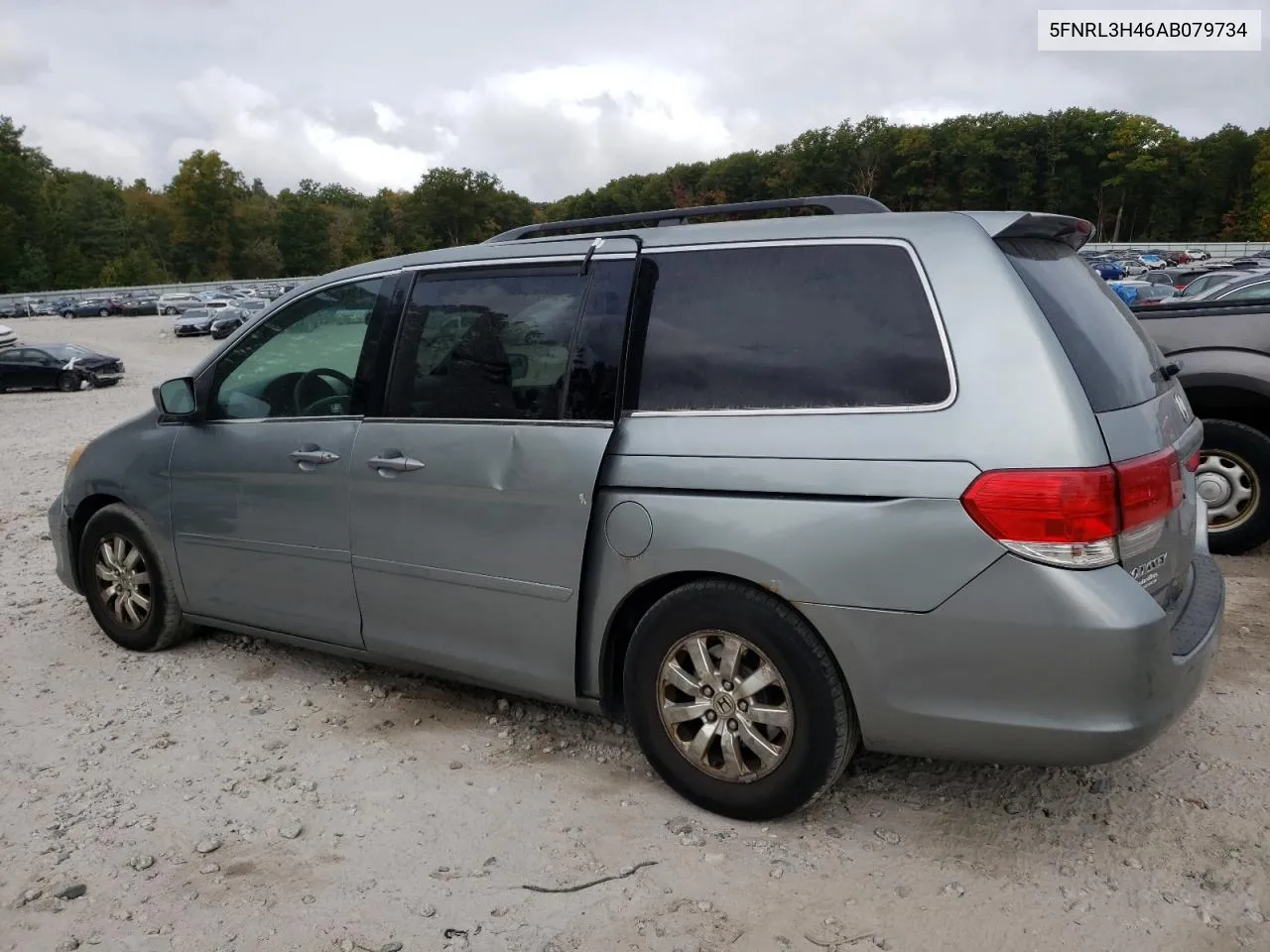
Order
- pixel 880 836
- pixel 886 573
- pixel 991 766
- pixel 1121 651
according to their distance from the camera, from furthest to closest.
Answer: pixel 991 766 < pixel 880 836 < pixel 886 573 < pixel 1121 651

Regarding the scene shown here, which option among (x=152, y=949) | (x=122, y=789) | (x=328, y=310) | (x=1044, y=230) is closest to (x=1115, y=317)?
(x=1044, y=230)

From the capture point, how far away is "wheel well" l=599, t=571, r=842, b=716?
9.98 ft

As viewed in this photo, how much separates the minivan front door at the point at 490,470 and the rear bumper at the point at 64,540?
217 cm

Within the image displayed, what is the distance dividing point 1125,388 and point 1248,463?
11.1 ft

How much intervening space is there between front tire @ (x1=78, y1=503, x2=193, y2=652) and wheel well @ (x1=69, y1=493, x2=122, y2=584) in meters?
0.05

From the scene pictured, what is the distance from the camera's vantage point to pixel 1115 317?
314 centimetres

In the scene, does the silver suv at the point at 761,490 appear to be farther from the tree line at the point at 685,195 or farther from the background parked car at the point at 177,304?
the tree line at the point at 685,195

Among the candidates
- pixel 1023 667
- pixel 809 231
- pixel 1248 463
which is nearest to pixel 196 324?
pixel 1248 463

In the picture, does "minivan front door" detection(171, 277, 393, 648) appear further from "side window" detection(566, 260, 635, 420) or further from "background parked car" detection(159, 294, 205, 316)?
"background parked car" detection(159, 294, 205, 316)

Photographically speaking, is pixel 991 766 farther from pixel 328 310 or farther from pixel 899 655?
pixel 328 310

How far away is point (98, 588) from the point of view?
4.89 m

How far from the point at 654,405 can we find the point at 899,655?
43.3 inches

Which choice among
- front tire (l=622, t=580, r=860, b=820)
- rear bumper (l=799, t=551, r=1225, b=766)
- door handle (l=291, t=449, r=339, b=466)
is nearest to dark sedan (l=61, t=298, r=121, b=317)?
door handle (l=291, t=449, r=339, b=466)

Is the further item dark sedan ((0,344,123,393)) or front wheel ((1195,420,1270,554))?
dark sedan ((0,344,123,393))
